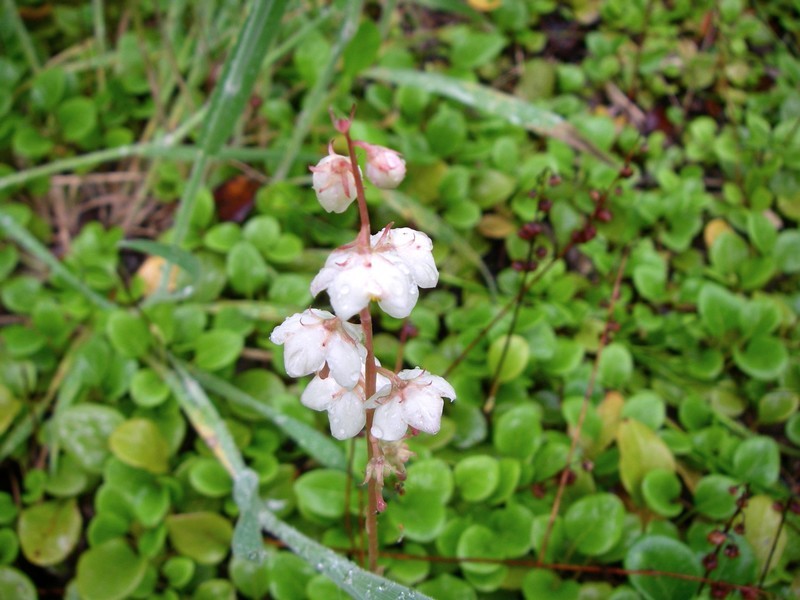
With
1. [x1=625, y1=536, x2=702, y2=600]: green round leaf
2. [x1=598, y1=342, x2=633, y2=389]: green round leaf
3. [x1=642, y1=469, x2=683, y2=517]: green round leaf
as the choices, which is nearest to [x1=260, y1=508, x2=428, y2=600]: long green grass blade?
[x1=625, y1=536, x2=702, y2=600]: green round leaf

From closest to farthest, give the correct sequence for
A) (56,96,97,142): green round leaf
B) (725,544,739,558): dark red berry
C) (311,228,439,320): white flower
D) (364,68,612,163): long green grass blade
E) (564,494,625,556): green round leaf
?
(311,228,439,320): white flower, (725,544,739,558): dark red berry, (564,494,625,556): green round leaf, (364,68,612,163): long green grass blade, (56,96,97,142): green round leaf

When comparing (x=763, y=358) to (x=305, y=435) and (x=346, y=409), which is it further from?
(x=346, y=409)

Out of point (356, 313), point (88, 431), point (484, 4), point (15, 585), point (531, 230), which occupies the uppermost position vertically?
point (356, 313)

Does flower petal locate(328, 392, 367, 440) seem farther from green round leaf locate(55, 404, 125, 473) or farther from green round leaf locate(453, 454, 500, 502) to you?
green round leaf locate(55, 404, 125, 473)

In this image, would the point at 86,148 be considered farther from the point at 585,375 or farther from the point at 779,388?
the point at 779,388

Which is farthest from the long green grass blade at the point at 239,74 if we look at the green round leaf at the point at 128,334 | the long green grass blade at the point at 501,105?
the long green grass blade at the point at 501,105

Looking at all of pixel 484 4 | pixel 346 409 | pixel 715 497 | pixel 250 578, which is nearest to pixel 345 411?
pixel 346 409

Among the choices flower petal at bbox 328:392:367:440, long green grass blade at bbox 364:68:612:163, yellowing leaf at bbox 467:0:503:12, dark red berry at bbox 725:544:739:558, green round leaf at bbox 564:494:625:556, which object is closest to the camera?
flower petal at bbox 328:392:367:440
